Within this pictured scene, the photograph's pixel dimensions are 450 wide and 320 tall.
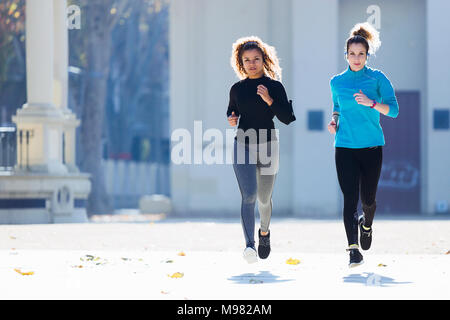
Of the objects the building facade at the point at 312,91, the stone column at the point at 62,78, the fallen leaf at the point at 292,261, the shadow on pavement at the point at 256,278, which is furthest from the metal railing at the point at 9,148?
the shadow on pavement at the point at 256,278

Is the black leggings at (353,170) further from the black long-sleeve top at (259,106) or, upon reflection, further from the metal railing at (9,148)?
the metal railing at (9,148)

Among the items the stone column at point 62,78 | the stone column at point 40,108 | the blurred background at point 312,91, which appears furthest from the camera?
the blurred background at point 312,91

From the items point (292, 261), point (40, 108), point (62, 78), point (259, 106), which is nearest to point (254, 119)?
point (259, 106)

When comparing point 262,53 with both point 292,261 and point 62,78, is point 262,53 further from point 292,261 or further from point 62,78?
point 62,78

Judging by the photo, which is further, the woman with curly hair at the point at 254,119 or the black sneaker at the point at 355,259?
the woman with curly hair at the point at 254,119

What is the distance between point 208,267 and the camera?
27.7 ft

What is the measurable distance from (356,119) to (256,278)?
1.58m

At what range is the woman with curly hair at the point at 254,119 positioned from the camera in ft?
26.9

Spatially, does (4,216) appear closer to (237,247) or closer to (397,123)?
(237,247)

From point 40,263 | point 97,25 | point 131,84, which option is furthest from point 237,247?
point 131,84

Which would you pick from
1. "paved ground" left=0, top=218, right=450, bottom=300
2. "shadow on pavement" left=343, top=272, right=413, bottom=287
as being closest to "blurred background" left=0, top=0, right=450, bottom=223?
"paved ground" left=0, top=218, right=450, bottom=300

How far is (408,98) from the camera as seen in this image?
896 inches

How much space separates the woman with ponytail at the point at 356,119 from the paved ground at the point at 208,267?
698 mm

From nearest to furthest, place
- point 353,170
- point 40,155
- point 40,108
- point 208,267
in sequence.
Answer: point 353,170 < point 208,267 < point 40,155 < point 40,108
